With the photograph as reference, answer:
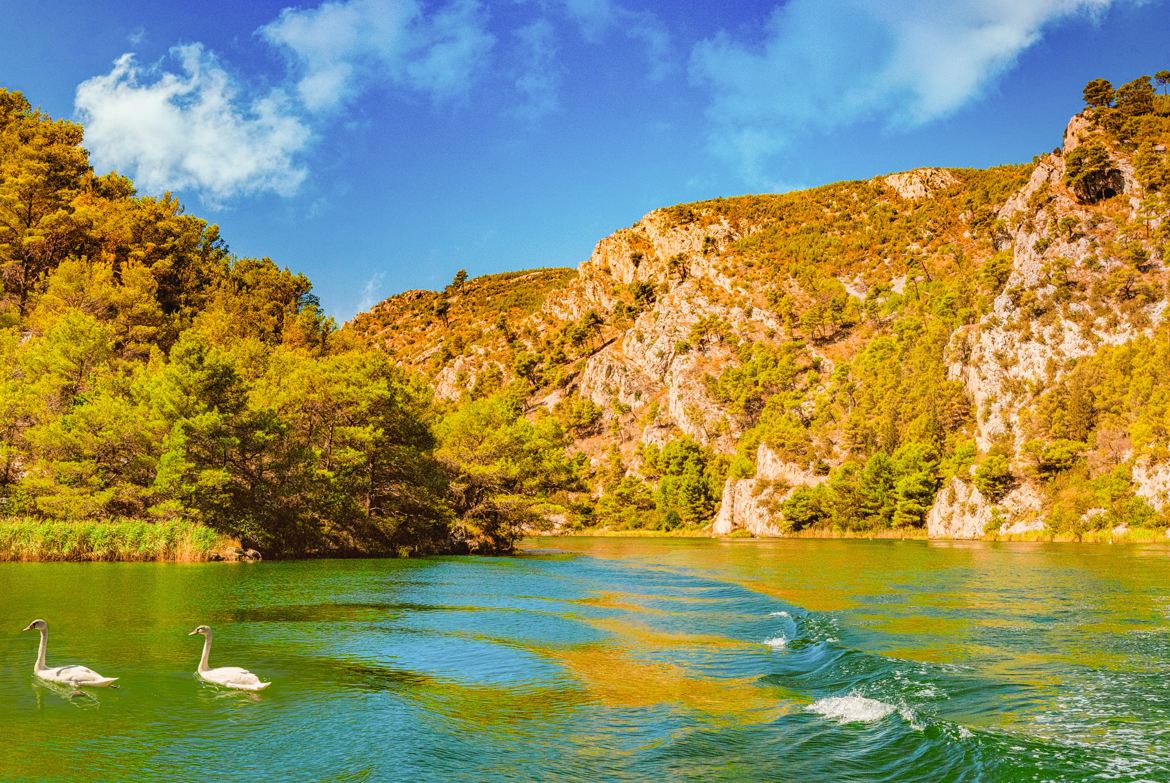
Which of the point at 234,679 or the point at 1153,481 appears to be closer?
the point at 234,679

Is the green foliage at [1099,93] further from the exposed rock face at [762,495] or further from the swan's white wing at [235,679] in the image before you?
the swan's white wing at [235,679]

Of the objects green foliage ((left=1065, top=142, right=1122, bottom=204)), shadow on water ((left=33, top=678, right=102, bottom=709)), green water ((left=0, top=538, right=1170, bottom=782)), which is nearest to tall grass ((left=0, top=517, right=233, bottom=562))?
green water ((left=0, top=538, right=1170, bottom=782))

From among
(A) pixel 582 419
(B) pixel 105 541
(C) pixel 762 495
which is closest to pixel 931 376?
(C) pixel 762 495

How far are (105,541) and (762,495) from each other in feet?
355

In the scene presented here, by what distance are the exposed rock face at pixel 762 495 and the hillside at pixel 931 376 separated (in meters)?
0.34

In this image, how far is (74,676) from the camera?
13.2 meters

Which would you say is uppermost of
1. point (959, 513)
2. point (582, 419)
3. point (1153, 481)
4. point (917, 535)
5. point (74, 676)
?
point (582, 419)

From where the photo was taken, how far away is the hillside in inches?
3625

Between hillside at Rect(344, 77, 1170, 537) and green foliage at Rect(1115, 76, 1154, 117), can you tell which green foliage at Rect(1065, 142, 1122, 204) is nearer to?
hillside at Rect(344, 77, 1170, 537)

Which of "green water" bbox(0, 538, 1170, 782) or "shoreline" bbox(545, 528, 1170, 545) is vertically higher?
"green water" bbox(0, 538, 1170, 782)

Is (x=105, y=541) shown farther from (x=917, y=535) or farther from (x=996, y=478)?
(x=917, y=535)

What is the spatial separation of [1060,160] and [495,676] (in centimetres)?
14467

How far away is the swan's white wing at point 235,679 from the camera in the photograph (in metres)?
13.8

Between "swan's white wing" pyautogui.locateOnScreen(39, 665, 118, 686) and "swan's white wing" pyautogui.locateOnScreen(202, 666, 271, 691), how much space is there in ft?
5.29
